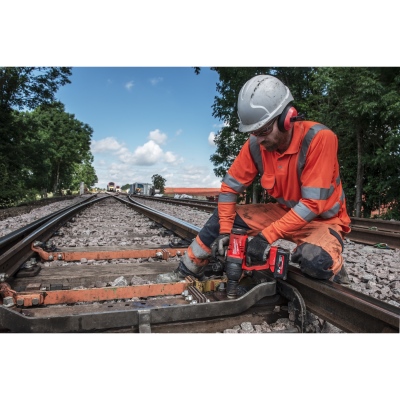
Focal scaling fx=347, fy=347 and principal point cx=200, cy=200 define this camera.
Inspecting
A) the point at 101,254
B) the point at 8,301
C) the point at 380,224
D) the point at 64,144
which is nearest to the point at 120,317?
the point at 8,301

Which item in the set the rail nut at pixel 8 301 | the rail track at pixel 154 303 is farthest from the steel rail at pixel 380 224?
the rail nut at pixel 8 301

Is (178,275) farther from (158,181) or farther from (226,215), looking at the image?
(158,181)

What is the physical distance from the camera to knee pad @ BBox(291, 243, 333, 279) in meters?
2.33

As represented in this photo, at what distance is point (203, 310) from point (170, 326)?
22 cm

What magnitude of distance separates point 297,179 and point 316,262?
0.67 m

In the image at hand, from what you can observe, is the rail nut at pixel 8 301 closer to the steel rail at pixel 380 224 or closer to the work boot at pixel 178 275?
the work boot at pixel 178 275

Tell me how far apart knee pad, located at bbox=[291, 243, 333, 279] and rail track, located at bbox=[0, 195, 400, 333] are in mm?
75

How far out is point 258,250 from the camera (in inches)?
98.4

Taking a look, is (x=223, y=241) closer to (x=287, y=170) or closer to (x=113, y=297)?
(x=287, y=170)

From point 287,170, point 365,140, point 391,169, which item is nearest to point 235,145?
point 365,140

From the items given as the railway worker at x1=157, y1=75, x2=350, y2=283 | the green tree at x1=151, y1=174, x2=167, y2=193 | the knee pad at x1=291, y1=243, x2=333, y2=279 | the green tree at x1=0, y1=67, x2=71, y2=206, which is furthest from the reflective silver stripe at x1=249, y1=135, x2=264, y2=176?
the green tree at x1=151, y1=174, x2=167, y2=193

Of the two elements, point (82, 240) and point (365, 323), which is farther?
point (82, 240)

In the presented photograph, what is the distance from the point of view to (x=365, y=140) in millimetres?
11633

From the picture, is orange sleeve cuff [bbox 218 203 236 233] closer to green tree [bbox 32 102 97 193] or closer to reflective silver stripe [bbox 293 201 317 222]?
reflective silver stripe [bbox 293 201 317 222]
